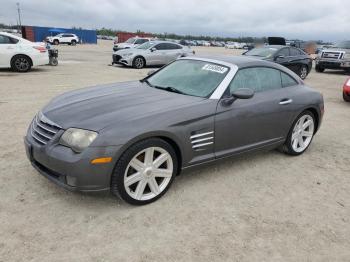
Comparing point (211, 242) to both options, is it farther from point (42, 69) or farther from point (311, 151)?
point (42, 69)

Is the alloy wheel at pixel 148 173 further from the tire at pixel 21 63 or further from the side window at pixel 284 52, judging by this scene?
the tire at pixel 21 63

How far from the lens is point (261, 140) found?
460 cm

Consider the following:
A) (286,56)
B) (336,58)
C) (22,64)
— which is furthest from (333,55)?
(22,64)

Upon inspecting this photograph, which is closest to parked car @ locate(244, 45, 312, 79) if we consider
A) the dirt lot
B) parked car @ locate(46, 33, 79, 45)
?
the dirt lot

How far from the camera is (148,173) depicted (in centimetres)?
355

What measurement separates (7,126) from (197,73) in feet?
11.6

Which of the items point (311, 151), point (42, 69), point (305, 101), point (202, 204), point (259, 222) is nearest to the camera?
point (259, 222)

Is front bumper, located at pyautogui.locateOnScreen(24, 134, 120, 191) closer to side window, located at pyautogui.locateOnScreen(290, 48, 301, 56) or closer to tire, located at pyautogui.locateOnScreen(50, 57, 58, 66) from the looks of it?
side window, located at pyautogui.locateOnScreen(290, 48, 301, 56)

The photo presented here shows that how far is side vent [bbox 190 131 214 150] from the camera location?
12.4ft

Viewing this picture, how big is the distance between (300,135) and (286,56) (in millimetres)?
9623

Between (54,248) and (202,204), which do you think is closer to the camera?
(54,248)

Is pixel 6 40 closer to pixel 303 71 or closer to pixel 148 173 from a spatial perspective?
pixel 148 173

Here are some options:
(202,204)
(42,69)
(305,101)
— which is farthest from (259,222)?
(42,69)

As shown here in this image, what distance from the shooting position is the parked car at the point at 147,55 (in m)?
16.8
